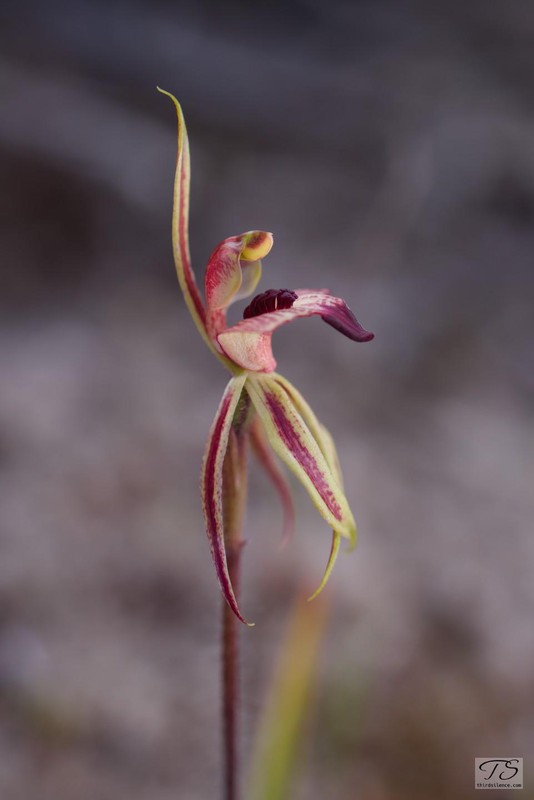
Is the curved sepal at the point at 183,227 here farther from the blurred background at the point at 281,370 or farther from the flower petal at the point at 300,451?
the blurred background at the point at 281,370

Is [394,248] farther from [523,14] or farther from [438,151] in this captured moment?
[523,14]

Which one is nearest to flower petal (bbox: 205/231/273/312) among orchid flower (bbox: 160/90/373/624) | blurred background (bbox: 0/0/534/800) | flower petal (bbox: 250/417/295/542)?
orchid flower (bbox: 160/90/373/624)

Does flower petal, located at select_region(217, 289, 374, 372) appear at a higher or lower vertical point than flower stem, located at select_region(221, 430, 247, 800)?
higher

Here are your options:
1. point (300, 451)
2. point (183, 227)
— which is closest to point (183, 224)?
point (183, 227)

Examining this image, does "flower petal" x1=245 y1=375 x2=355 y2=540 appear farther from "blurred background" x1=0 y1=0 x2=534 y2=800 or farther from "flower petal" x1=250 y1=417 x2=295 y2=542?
"blurred background" x1=0 y1=0 x2=534 y2=800

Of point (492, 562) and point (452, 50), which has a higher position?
point (452, 50)

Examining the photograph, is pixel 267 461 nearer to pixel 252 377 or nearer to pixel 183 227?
pixel 252 377

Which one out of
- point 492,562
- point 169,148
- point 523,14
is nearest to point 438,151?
point 523,14
